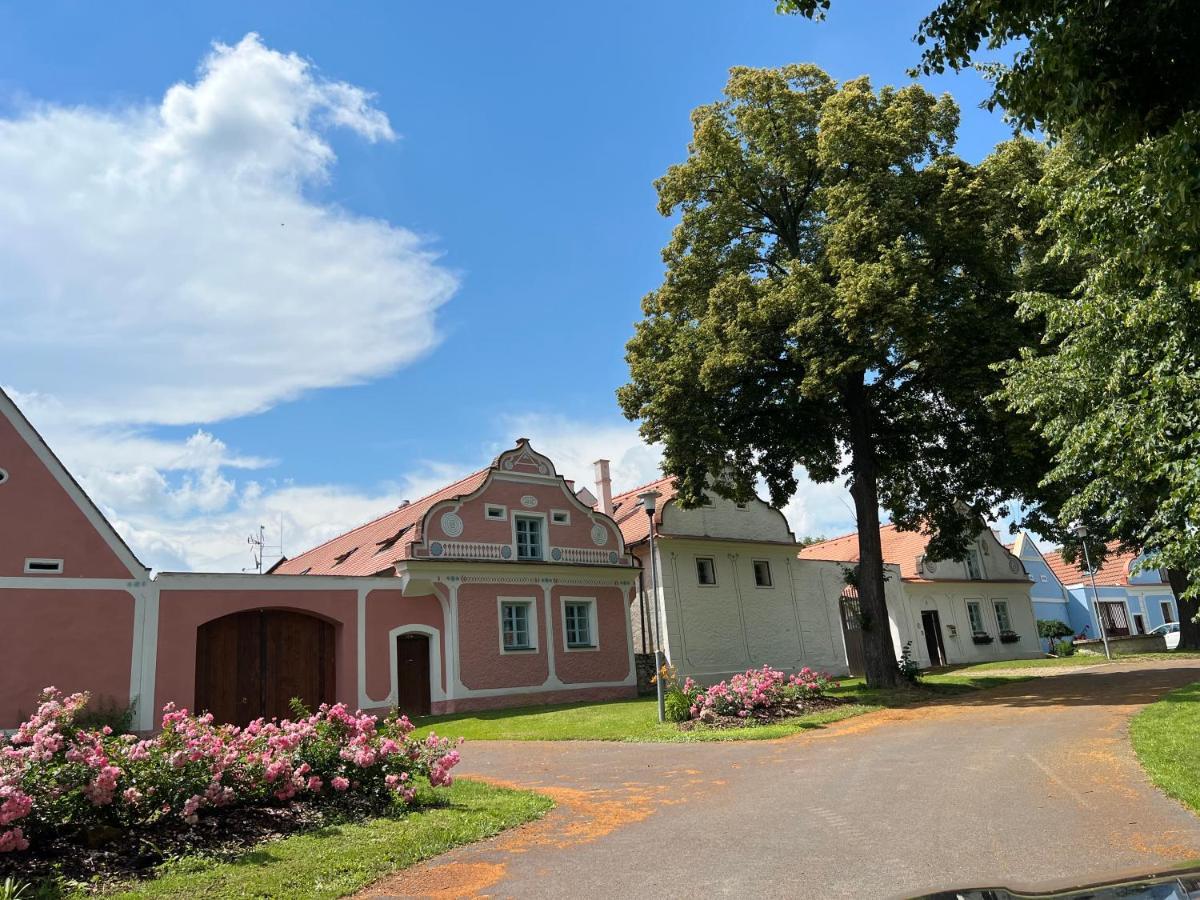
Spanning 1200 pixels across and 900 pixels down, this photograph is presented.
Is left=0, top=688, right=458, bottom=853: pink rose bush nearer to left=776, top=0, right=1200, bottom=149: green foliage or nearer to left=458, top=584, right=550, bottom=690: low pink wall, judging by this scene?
left=776, top=0, right=1200, bottom=149: green foliage

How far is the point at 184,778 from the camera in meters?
6.70

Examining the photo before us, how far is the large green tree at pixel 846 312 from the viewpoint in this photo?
17.6 m

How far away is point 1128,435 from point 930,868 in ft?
25.1

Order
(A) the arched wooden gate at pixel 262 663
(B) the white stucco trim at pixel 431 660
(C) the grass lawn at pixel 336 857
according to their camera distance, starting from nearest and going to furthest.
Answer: (C) the grass lawn at pixel 336 857, (A) the arched wooden gate at pixel 262 663, (B) the white stucco trim at pixel 431 660

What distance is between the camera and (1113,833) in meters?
6.19

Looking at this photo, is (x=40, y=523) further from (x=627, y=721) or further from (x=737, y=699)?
(x=737, y=699)

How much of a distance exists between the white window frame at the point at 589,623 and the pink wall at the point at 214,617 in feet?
20.4

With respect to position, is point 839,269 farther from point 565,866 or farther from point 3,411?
point 3,411

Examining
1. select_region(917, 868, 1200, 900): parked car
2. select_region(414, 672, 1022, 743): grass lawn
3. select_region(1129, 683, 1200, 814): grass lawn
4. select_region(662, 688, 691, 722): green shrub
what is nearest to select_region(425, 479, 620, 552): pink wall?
select_region(414, 672, 1022, 743): grass lawn

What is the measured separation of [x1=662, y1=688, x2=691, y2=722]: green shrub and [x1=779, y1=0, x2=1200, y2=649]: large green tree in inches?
285

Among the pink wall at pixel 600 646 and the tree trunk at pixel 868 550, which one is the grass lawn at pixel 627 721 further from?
the pink wall at pixel 600 646

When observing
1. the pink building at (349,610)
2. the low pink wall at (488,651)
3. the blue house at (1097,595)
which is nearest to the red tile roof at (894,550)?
the blue house at (1097,595)

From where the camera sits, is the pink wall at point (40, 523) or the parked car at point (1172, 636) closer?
the pink wall at point (40, 523)

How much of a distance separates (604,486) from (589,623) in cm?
721
